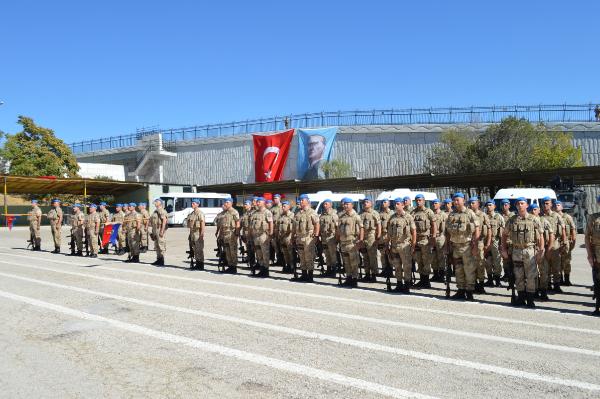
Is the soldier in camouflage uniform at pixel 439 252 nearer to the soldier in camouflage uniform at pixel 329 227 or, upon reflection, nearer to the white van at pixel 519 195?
the soldier in camouflage uniform at pixel 329 227

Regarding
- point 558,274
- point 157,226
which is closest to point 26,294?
point 157,226

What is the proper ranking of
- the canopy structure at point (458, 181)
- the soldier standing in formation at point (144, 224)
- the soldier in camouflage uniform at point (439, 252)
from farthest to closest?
the canopy structure at point (458, 181)
the soldier standing in formation at point (144, 224)
the soldier in camouflage uniform at point (439, 252)

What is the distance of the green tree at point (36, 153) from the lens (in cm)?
4462

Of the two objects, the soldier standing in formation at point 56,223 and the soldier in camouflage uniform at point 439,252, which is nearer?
the soldier in camouflage uniform at point 439,252

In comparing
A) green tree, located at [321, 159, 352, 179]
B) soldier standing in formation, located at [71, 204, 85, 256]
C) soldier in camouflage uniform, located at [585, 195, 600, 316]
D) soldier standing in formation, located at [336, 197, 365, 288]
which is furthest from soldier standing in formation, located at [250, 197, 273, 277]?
green tree, located at [321, 159, 352, 179]

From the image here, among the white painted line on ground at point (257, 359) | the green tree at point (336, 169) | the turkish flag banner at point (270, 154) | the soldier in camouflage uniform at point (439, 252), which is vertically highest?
the turkish flag banner at point (270, 154)

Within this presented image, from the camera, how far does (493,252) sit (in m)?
11.2

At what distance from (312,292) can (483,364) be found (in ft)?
16.5

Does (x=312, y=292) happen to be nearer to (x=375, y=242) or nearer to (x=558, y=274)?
(x=375, y=242)

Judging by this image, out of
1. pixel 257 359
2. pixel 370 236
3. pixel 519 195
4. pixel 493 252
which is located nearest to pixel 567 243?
pixel 493 252

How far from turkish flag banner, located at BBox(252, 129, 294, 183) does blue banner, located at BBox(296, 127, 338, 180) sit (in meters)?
1.41

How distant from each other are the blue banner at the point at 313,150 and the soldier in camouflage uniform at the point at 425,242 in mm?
31693

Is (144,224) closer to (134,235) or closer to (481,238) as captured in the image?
(134,235)

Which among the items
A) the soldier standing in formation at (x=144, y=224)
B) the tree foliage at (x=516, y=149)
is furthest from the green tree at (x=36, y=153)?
the tree foliage at (x=516, y=149)
